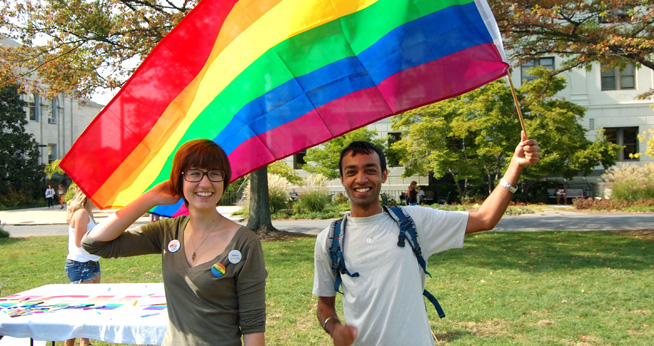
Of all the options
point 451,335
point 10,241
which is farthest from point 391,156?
point 451,335

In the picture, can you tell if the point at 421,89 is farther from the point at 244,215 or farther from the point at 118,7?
the point at 244,215

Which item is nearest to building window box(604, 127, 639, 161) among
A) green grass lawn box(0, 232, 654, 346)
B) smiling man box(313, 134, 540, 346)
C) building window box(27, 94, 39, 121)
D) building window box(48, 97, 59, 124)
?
green grass lawn box(0, 232, 654, 346)

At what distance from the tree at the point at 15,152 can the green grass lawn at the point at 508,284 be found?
24.2 m

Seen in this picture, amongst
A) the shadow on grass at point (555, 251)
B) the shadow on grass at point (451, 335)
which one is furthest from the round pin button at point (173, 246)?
the shadow on grass at point (555, 251)

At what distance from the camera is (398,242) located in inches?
105

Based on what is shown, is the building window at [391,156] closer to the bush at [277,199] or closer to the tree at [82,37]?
the bush at [277,199]

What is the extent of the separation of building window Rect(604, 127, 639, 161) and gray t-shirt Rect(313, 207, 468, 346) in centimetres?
3513

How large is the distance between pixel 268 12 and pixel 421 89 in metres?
1.21

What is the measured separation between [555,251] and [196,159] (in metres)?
11.4

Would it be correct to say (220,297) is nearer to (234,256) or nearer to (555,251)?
(234,256)

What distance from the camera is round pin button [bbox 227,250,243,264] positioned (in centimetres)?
249

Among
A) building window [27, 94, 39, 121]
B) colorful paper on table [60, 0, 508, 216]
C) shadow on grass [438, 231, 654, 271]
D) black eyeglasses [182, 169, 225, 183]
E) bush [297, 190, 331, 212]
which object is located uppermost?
building window [27, 94, 39, 121]

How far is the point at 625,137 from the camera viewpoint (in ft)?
110

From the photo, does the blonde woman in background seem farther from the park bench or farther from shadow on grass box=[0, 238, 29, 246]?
the park bench
